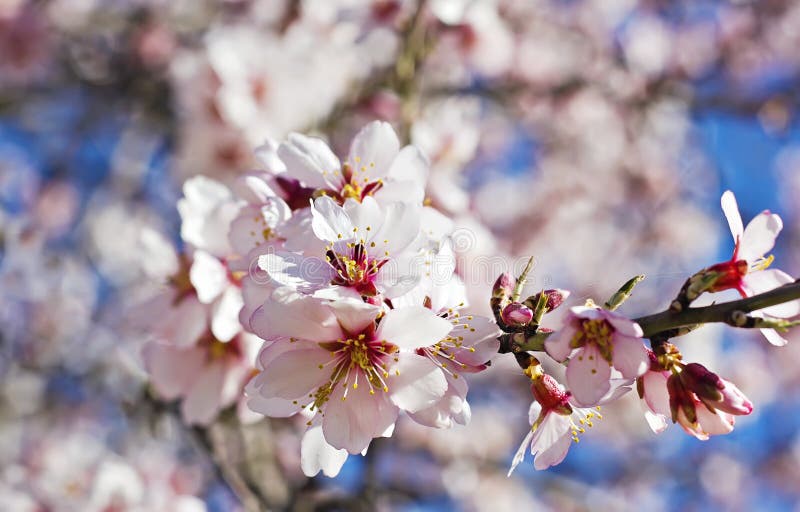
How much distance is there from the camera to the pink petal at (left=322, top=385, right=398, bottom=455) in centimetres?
115

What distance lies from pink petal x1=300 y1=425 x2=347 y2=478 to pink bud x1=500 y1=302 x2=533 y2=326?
41 centimetres

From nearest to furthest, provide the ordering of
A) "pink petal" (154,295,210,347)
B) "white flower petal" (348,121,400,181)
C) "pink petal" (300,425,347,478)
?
"pink petal" (300,425,347,478) → "white flower petal" (348,121,400,181) → "pink petal" (154,295,210,347)

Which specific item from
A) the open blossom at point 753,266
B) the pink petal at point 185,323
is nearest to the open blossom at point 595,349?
the open blossom at point 753,266

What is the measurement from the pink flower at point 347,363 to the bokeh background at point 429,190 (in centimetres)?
62

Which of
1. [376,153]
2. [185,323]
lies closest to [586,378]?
[376,153]

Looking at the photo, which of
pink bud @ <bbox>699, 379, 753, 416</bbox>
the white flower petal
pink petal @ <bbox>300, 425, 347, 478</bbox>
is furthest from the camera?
the white flower petal

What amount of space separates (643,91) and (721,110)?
0.65 m

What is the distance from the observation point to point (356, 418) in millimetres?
1160

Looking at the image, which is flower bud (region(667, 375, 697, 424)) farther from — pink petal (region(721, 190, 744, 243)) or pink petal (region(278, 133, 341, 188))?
pink petal (region(278, 133, 341, 188))

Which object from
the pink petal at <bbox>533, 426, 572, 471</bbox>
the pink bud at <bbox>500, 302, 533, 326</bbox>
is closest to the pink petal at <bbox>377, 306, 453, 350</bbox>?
the pink bud at <bbox>500, 302, 533, 326</bbox>

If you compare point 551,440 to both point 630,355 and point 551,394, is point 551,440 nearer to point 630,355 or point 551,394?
point 551,394

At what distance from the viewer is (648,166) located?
525 centimetres

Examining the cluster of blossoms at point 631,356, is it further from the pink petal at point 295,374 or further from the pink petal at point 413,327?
the pink petal at point 295,374

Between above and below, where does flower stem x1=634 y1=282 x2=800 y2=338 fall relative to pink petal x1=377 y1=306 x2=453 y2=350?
above
